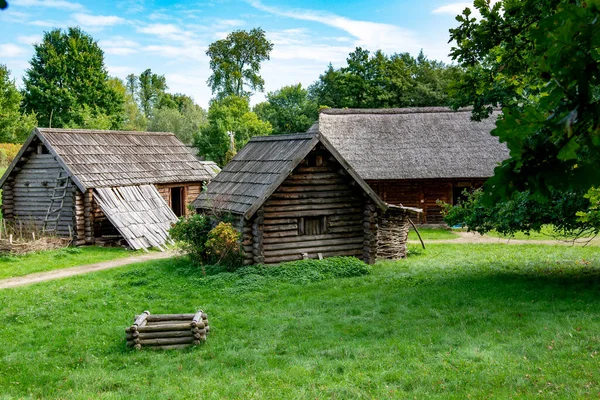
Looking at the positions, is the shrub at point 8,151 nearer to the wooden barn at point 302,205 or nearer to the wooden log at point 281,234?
the wooden barn at point 302,205

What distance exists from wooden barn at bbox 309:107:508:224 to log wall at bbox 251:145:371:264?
1154 cm

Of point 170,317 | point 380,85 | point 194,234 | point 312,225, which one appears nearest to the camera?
point 170,317

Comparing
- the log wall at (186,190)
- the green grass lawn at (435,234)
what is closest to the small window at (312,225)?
the green grass lawn at (435,234)

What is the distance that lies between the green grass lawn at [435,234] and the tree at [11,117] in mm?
36089

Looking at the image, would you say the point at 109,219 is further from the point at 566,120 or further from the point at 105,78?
the point at 105,78

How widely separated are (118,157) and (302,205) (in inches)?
489

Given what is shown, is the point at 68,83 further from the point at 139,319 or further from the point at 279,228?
the point at 139,319

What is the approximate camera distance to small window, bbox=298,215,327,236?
59.2ft

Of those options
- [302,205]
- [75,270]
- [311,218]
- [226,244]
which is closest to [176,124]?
[75,270]

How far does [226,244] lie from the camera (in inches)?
668

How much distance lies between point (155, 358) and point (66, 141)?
683 inches

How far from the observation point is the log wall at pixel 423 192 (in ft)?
101

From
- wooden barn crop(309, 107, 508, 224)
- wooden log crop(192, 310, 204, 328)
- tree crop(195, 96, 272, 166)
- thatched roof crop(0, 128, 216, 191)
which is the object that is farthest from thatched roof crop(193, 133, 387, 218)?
tree crop(195, 96, 272, 166)

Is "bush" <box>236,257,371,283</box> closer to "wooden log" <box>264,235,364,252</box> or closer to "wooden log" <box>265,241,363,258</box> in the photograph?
"wooden log" <box>265,241,363,258</box>
